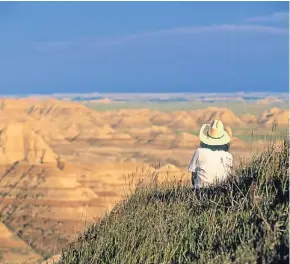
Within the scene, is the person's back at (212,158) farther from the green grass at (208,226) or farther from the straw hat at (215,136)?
the green grass at (208,226)

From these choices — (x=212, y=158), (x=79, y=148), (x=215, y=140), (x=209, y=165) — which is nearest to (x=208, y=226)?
(x=209, y=165)

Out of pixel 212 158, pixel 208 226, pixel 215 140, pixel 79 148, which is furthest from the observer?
pixel 79 148

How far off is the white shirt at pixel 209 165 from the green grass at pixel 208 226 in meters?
0.66

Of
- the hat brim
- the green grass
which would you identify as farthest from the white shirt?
the green grass

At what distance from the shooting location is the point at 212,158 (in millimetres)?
7438

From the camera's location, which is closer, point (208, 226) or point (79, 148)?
point (208, 226)

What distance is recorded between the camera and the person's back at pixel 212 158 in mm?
7180

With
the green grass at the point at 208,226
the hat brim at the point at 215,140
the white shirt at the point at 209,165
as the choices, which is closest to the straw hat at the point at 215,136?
the hat brim at the point at 215,140

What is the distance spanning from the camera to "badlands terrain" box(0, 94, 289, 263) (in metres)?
55.2

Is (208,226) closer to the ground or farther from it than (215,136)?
closer to the ground

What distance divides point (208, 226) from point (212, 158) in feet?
7.63

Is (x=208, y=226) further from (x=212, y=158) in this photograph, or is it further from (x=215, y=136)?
(x=215, y=136)

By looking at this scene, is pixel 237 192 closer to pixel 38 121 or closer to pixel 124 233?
pixel 124 233

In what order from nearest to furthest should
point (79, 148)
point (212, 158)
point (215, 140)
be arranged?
point (212, 158) → point (215, 140) → point (79, 148)
